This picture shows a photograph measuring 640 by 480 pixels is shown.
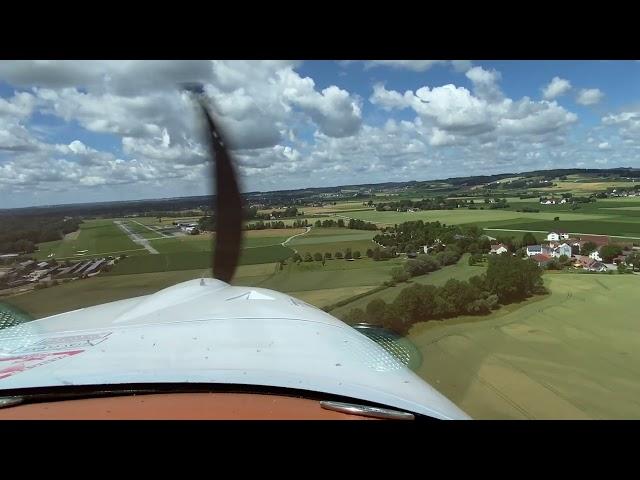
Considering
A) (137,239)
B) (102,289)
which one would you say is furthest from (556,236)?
(102,289)

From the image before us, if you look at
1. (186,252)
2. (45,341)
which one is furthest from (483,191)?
(45,341)

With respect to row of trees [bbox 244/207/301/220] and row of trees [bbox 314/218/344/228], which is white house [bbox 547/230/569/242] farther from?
row of trees [bbox 244/207/301/220]

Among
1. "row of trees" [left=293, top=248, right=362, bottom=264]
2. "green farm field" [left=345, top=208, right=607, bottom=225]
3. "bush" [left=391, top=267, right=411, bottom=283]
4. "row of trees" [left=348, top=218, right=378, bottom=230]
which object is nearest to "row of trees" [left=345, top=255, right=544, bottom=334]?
"bush" [left=391, top=267, right=411, bottom=283]

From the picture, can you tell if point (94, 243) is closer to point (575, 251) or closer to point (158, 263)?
point (158, 263)

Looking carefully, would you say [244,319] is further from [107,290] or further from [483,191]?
[483,191]

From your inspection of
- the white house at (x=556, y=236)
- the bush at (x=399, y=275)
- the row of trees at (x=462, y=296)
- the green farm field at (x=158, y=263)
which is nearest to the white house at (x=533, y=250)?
the row of trees at (x=462, y=296)

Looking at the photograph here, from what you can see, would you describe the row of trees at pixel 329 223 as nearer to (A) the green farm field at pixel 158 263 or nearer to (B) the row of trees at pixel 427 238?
(B) the row of trees at pixel 427 238
